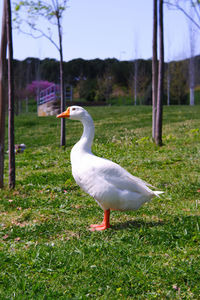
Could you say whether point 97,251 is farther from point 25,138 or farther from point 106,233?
point 25,138

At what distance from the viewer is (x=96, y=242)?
4.52 metres

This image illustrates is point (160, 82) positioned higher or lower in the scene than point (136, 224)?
higher

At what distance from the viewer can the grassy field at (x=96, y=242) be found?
354cm

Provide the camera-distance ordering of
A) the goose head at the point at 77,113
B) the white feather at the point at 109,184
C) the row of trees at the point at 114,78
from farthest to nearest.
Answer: the row of trees at the point at 114,78, the goose head at the point at 77,113, the white feather at the point at 109,184

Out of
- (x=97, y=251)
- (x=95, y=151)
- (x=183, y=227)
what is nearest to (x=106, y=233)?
(x=97, y=251)

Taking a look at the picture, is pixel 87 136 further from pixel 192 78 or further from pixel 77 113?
pixel 192 78

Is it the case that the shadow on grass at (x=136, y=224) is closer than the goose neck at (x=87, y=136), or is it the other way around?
the shadow on grass at (x=136, y=224)

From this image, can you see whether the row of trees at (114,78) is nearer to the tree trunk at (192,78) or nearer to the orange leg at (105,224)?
the tree trunk at (192,78)

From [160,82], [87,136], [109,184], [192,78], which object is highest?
[192,78]

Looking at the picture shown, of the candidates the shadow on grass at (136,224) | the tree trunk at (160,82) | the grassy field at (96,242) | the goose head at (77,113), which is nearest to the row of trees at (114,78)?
the tree trunk at (160,82)

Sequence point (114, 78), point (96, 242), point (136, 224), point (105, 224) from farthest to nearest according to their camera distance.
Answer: point (114, 78), point (136, 224), point (105, 224), point (96, 242)

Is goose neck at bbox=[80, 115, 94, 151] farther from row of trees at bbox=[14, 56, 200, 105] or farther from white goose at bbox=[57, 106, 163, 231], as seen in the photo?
row of trees at bbox=[14, 56, 200, 105]

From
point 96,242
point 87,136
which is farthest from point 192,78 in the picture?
point 96,242

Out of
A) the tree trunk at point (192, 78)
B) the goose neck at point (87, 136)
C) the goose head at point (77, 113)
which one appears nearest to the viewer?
the goose neck at point (87, 136)
